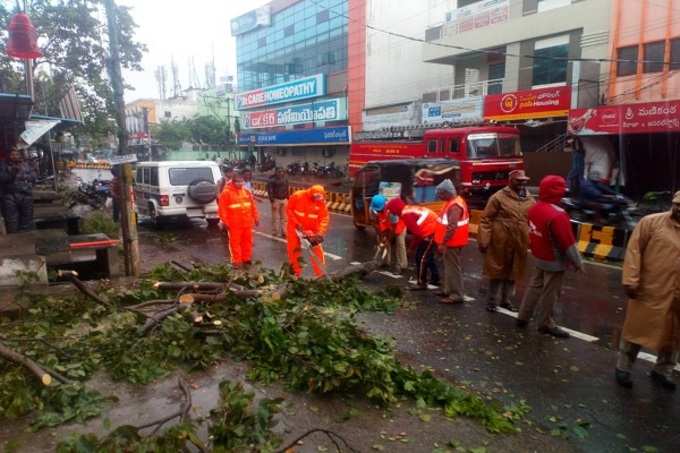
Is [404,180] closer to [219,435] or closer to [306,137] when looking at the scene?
[219,435]

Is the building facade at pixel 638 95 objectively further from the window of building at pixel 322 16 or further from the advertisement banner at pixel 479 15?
the window of building at pixel 322 16

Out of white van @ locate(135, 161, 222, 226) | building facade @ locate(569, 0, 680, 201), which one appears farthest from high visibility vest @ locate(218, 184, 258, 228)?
building facade @ locate(569, 0, 680, 201)

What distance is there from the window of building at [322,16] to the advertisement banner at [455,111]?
19.6 meters

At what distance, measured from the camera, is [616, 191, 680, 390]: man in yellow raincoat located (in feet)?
12.9

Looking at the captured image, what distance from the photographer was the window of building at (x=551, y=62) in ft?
67.7

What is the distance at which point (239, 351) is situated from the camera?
4.53 meters

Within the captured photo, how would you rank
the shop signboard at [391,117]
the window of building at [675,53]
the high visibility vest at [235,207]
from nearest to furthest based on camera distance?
the high visibility vest at [235,207], the window of building at [675,53], the shop signboard at [391,117]

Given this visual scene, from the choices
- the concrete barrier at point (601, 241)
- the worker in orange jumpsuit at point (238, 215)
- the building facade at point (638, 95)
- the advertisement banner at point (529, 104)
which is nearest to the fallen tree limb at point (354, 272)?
the worker in orange jumpsuit at point (238, 215)

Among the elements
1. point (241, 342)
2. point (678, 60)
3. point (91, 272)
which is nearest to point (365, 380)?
point (241, 342)

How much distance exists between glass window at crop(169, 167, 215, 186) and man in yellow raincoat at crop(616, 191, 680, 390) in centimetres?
1064

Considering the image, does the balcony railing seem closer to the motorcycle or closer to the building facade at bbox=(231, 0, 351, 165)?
the building facade at bbox=(231, 0, 351, 165)

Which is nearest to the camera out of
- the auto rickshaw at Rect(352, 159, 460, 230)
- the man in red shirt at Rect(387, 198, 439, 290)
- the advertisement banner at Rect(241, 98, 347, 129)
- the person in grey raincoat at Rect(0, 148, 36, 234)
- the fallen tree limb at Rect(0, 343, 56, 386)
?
the fallen tree limb at Rect(0, 343, 56, 386)

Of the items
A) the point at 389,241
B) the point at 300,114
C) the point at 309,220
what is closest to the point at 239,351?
the point at 309,220

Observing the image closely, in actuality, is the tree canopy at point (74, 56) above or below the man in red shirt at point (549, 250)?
above
